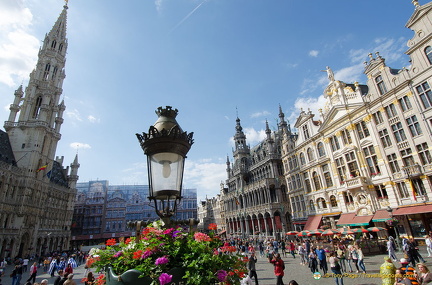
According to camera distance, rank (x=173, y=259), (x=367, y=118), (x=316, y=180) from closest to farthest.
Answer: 1. (x=173, y=259)
2. (x=367, y=118)
3. (x=316, y=180)

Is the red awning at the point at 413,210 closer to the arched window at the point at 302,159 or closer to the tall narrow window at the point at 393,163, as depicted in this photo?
the tall narrow window at the point at 393,163

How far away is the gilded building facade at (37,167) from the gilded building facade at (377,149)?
4499 cm

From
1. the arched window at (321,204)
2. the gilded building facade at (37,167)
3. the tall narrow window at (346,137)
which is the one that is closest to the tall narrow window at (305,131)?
the tall narrow window at (346,137)

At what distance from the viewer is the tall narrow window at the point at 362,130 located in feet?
84.5

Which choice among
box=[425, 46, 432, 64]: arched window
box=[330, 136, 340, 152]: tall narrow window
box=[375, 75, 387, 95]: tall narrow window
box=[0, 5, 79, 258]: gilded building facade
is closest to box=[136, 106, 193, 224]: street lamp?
box=[425, 46, 432, 64]: arched window

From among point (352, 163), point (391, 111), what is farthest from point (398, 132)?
point (352, 163)

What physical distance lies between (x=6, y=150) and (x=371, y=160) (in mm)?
56918

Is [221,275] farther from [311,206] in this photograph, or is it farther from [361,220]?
[311,206]

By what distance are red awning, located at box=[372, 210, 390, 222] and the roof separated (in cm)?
5316

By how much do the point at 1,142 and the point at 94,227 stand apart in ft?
133

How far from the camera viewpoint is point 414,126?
69.6ft

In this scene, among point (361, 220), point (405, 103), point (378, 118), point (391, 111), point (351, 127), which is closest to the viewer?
point (405, 103)

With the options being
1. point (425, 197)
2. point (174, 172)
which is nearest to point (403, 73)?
point (425, 197)

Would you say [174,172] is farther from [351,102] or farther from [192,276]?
[351,102]
